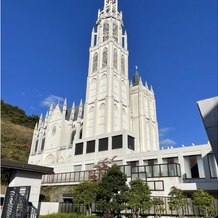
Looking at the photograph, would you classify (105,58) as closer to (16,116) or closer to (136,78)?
(136,78)

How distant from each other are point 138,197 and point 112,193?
2.33 m

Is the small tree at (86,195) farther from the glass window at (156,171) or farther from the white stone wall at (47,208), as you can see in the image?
the glass window at (156,171)

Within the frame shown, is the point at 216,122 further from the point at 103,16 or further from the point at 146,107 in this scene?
the point at 103,16

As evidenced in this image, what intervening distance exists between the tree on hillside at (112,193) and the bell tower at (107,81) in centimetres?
2568

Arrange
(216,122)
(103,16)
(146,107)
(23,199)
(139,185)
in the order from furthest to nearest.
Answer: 1. (103,16)
2. (146,107)
3. (139,185)
4. (23,199)
5. (216,122)

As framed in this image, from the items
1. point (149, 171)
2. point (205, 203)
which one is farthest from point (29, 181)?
point (149, 171)

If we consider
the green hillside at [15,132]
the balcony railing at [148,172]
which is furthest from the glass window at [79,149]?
the green hillside at [15,132]

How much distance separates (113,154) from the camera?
36.0 meters

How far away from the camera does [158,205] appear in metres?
19.8

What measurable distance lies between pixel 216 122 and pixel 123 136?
27.7 m

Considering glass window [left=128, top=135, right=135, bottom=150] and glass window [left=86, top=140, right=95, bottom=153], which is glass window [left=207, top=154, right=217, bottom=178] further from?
glass window [left=86, top=140, right=95, bottom=153]

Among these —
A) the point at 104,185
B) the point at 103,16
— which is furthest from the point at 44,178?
the point at 103,16

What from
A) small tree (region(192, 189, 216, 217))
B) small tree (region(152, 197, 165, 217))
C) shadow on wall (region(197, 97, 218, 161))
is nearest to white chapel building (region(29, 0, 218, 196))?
small tree (region(152, 197, 165, 217))

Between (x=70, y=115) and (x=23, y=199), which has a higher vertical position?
(x=70, y=115)
